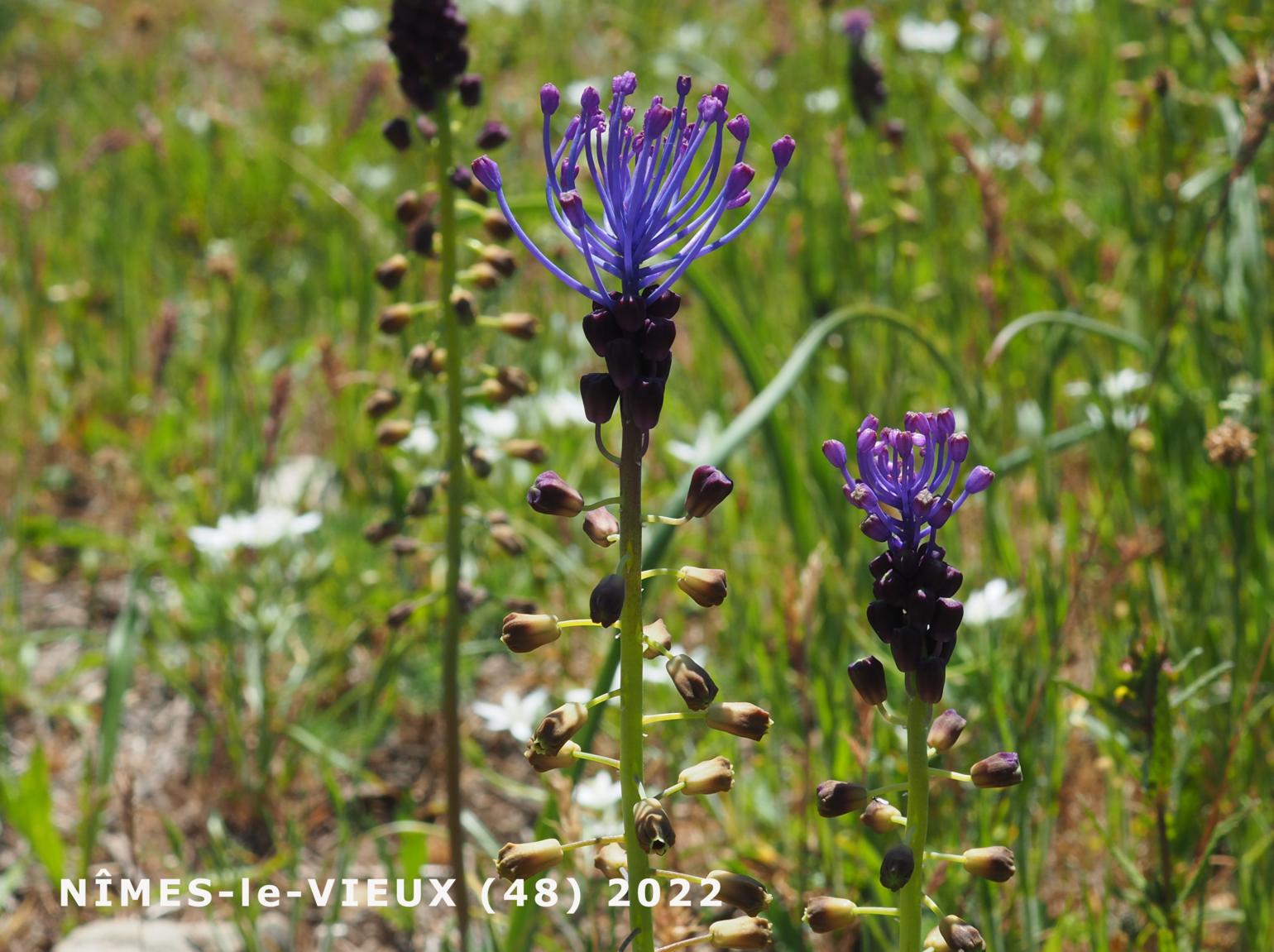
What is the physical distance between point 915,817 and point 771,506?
2.15 m

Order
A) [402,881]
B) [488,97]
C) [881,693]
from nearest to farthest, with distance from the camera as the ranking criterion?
[881,693], [402,881], [488,97]

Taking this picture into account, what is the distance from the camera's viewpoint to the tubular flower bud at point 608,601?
4.12 feet

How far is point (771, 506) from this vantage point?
350 cm

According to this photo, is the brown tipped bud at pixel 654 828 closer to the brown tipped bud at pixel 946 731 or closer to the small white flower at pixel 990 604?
the brown tipped bud at pixel 946 731

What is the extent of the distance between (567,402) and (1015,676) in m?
1.87

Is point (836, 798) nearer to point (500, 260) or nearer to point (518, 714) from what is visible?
point (500, 260)

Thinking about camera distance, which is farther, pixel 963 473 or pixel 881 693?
pixel 963 473

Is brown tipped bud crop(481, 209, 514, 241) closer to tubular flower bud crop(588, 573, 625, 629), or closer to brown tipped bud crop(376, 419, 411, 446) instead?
brown tipped bud crop(376, 419, 411, 446)

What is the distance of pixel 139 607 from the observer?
2916 mm

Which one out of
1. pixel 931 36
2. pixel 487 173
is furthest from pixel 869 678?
pixel 931 36

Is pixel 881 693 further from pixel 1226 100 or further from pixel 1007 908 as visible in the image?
pixel 1226 100

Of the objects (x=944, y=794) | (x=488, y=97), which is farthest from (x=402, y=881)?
(x=488, y=97)

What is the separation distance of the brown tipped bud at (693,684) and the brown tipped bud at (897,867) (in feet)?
0.76

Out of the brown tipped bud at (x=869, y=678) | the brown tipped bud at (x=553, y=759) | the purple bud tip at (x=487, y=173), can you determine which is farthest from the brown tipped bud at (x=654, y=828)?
the purple bud tip at (x=487, y=173)
